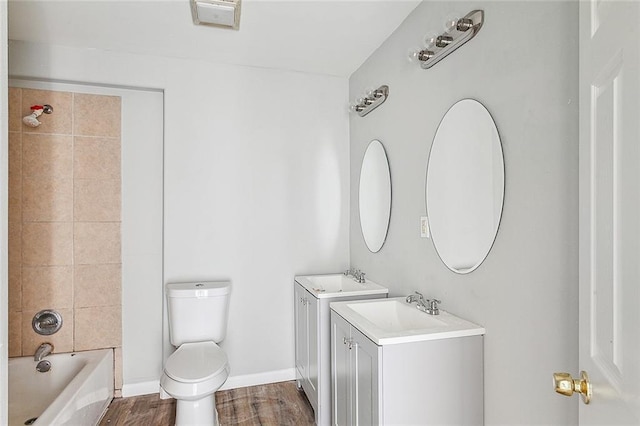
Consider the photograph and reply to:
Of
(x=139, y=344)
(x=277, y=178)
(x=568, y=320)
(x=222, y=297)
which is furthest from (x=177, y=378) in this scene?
(x=568, y=320)

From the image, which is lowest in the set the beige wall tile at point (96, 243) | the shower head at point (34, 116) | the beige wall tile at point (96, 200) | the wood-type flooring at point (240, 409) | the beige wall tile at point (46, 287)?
the wood-type flooring at point (240, 409)

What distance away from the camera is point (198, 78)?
9.01 ft

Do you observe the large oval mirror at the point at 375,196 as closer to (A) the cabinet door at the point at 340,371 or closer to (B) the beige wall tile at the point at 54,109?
(A) the cabinet door at the point at 340,371

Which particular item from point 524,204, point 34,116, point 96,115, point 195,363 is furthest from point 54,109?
point 524,204

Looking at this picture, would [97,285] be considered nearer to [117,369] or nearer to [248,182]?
[117,369]

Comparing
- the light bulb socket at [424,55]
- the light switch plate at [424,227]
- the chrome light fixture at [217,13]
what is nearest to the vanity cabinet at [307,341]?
the light switch plate at [424,227]

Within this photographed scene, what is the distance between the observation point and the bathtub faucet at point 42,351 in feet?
8.11

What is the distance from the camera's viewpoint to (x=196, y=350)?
235 centimetres

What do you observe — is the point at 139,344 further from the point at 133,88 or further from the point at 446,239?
the point at 446,239

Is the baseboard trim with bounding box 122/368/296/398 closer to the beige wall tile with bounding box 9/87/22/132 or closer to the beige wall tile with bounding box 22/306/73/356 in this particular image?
the beige wall tile with bounding box 22/306/73/356

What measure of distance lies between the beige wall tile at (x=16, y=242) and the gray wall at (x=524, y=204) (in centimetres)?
263
